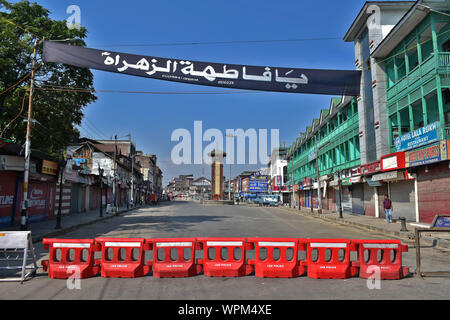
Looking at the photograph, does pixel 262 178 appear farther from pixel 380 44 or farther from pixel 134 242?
pixel 134 242

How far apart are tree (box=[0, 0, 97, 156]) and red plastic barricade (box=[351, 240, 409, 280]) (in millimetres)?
16944

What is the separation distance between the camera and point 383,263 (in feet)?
23.1

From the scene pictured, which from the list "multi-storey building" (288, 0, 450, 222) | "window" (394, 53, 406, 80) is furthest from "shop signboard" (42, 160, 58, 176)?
"window" (394, 53, 406, 80)

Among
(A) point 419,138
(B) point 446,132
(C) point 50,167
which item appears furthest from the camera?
(C) point 50,167

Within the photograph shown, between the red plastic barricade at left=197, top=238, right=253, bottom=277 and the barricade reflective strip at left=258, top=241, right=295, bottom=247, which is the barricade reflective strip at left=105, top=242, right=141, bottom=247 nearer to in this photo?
the red plastic barricade at left=197, top=238, right=253, bottom=277

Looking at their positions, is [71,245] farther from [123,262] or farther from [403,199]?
[403,199]

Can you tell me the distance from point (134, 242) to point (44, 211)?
62.3 ft

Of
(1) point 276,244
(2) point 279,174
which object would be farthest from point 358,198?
(2) point 279,174

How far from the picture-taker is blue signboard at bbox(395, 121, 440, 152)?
1676 centimetres

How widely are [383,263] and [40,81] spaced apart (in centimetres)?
1895

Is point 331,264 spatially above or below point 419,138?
below

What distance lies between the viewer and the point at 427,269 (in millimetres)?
7965

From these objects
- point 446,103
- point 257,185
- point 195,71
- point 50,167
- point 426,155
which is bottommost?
point 50,167
